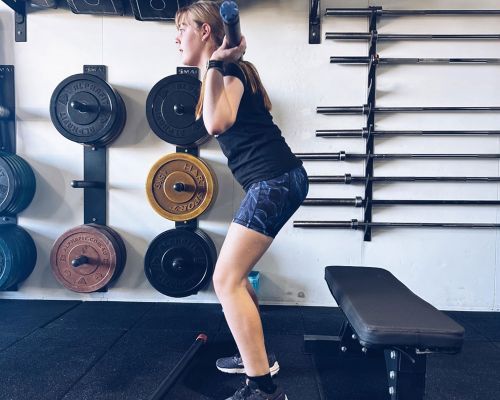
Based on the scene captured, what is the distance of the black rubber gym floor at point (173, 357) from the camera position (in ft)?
4.42

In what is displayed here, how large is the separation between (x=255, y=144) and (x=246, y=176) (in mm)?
109

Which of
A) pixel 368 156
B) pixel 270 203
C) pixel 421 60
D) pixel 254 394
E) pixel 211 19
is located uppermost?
pixel 421 60

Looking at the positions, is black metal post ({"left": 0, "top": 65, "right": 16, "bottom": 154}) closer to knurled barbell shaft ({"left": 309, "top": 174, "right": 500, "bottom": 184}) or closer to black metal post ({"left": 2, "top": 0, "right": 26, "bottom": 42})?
black metal post ({"left": 2, "top": 0, "right": 26, "bottom": 42})

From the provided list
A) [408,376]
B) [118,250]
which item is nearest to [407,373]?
[408,376]

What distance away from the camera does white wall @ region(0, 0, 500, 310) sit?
2.18 m

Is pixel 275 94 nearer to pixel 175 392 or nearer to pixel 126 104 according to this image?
pixel 126 104

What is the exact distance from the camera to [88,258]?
2.07 meters

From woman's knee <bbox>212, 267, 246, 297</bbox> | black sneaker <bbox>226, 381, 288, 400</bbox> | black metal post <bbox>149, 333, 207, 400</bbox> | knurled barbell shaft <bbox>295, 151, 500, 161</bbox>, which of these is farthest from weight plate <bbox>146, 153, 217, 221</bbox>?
black sneaker <bbox>226, 381, 288, 400</bbox>

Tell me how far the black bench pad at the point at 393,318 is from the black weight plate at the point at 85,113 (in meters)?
1.58

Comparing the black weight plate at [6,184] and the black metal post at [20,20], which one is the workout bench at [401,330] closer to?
the black weight plate at [6,184]

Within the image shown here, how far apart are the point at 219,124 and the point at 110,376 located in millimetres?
1092

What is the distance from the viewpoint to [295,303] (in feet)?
7.36

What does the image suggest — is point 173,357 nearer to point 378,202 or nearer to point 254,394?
point 254,394

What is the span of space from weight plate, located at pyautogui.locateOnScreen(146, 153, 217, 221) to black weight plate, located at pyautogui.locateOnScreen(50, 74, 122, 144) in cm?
40
